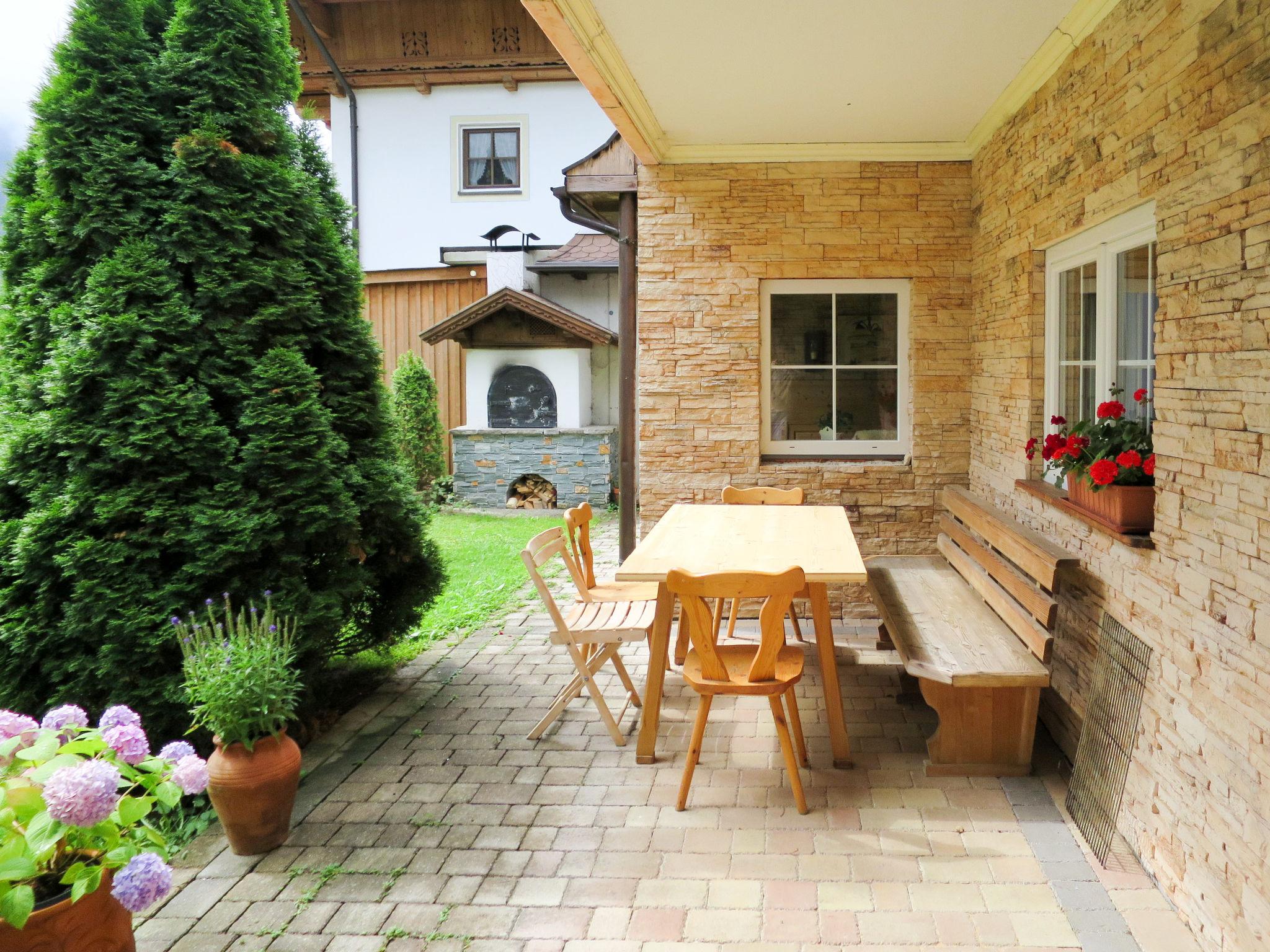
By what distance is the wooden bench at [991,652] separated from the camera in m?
3.99

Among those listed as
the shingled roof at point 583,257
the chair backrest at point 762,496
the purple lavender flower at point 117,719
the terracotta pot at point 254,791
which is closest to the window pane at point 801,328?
the chair backrest at point 762,496

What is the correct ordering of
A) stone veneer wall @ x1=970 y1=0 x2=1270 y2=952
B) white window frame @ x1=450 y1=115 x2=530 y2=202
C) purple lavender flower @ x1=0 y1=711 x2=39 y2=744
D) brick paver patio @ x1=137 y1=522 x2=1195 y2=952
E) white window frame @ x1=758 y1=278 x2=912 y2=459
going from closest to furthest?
purple lavender flower @ x1=0 y1=711 x2=39 y2=744
stone veneer wall @ x1=970 y1=0 x2=1270 y2=952
brick paver patio @ x1=137 y1=522 x2=1195 y2=952
white window frame @ x1=758 y1=278 x2=912 y2=459
white window frame @ x1=450 y1=115 x2=530 y2=202

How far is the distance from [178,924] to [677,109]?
→ 496 cm

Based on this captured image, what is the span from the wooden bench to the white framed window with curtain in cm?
78

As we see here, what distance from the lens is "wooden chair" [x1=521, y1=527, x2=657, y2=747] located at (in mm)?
4621

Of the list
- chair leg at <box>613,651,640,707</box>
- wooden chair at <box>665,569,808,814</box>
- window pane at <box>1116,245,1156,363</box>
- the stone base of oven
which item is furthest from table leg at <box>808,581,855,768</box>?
the stone base of oven

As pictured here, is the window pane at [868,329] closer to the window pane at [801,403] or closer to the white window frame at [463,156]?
the window pane at [801,403]

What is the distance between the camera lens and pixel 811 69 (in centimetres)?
503

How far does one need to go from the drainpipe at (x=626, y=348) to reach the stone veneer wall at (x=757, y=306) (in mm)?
334

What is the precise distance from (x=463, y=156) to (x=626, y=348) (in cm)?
860

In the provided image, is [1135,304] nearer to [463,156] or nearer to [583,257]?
[583,257]

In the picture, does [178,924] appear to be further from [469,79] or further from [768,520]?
[469,79]

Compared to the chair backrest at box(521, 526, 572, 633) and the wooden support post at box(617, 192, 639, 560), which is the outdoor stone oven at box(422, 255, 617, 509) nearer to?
the wooden support post at box(617, 192, 639, 560)

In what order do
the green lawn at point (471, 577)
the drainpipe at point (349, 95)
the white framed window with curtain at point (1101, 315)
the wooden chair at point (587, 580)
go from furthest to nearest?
the drainpipe at point (349, 95) → the green lawn at point (471, 577) → the wooden chair at point (587, 580) → the white framed window with curtain at point (1101, 315)
